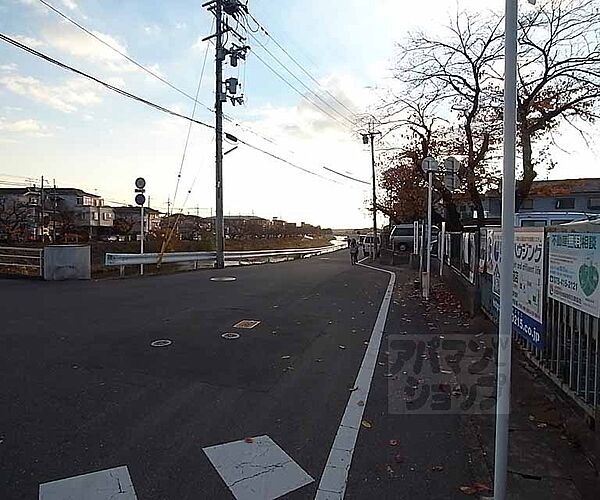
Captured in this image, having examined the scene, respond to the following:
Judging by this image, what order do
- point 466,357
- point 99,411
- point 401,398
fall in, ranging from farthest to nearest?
1. point 466,357
2. point 401,398
3. point 99,411

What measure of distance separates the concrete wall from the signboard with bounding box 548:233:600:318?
13.9 m

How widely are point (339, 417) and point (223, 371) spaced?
1.81 m

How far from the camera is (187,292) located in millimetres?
13336

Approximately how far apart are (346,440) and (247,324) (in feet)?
16.3

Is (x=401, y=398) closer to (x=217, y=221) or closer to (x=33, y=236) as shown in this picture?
(x=217, y=221)

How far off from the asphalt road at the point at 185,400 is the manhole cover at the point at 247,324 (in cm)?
14

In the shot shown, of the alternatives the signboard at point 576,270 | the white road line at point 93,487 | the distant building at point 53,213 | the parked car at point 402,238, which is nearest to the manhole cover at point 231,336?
the white road line at point 93,487

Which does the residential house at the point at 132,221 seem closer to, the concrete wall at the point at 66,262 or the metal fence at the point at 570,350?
the concrete wall at the point at 66,262

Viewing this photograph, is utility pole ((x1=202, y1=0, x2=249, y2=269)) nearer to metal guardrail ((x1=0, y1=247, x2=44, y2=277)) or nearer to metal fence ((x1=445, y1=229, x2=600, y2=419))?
metal guardrail ((x1=0, y1=247, x2=44, y2=277))

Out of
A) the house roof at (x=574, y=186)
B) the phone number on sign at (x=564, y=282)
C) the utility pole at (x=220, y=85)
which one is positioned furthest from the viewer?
the house roof at (x=574, y=186)

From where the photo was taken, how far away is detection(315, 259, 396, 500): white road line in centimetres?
340

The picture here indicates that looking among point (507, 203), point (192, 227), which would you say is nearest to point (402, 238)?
point (192, 227)

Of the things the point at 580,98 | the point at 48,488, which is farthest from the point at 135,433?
the point at 580,98

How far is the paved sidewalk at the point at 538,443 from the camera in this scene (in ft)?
11.1
